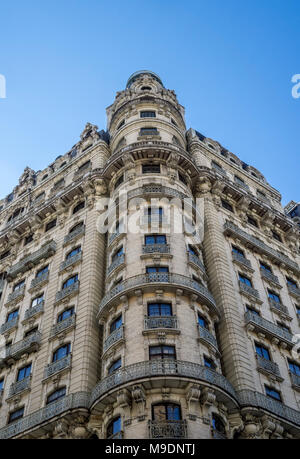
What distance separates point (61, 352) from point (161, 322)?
7.64 m

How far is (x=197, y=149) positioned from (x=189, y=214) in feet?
46.0

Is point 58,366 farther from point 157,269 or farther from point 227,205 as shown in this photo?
point 227,205

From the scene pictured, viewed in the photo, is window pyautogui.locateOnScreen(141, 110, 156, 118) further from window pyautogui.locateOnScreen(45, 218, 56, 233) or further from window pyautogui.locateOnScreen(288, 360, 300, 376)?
window pyautogui.locateOnScreen(288, 360, 300, 376)

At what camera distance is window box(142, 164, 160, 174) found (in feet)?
145

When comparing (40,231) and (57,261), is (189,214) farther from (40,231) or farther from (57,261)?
(40,231)

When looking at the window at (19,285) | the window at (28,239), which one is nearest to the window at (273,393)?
the window at (19,285)

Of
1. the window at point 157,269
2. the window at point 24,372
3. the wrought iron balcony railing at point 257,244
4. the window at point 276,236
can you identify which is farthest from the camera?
the window at point 276,236

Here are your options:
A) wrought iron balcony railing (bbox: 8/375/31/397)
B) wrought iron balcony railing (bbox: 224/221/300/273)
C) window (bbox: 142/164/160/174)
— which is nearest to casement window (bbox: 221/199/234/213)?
wrought iron balcony railing (bbox: 224/221/300/273)

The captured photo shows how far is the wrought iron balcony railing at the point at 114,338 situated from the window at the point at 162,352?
213 cm

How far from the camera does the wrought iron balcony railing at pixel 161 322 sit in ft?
102

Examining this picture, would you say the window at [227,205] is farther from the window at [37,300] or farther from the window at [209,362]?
the window at [209,362]

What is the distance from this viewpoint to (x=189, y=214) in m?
40.9

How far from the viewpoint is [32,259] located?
45.1 m

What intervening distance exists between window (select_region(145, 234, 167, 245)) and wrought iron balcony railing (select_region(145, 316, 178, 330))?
22.6ft
